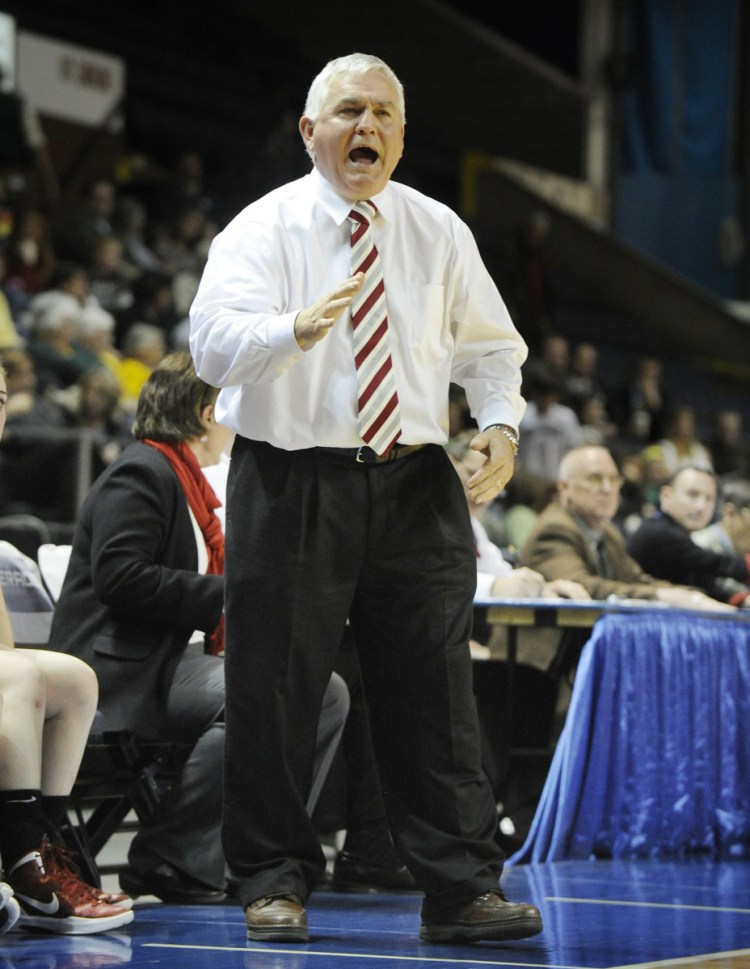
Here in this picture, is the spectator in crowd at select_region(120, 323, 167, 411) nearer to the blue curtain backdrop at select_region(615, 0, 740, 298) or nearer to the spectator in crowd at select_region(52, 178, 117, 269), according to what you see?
the spectator in crowd at select_region(52, 178, 117, 269)

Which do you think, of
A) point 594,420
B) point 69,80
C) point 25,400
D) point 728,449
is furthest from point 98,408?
point 728,449

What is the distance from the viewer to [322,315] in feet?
9.29

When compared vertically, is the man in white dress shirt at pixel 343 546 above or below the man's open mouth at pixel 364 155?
below

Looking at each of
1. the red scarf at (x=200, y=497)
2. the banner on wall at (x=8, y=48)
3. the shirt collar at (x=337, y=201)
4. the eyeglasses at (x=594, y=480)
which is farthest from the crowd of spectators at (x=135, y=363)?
the shirt collar at (x=337, y=201)

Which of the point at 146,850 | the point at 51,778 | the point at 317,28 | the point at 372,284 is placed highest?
the point at 317,28

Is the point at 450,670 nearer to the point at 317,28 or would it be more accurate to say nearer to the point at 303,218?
the point at 303,218

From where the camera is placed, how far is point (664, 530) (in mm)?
6293

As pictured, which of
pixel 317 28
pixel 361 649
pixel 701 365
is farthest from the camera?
pixel 701 365

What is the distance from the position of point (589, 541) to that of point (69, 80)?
333 inches

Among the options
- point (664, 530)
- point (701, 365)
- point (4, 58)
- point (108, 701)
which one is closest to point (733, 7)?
point (701, 365)

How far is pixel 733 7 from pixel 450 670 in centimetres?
1559

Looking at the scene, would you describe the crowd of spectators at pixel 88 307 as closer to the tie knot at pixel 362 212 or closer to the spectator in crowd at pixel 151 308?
the spectator in crowd at pixel 151 308

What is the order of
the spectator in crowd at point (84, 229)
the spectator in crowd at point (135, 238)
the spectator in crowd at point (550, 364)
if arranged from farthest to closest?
the spectator in crowd at point (550, 364) → the spectator in crowd at point (135, 238) → the spectator in crowd at point (84, 229)

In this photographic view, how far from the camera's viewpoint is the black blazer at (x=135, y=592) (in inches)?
149
